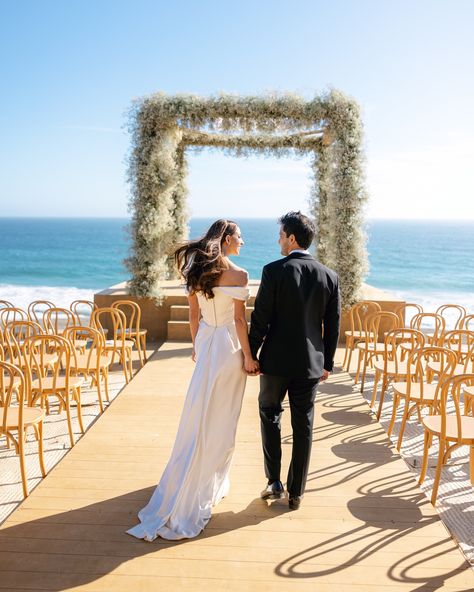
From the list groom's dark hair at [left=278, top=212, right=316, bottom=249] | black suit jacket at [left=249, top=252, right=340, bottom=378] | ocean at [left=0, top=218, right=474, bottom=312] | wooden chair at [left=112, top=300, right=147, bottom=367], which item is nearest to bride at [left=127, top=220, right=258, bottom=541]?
black suit jacket at [left=249, top=252, right=340, bottom=378]

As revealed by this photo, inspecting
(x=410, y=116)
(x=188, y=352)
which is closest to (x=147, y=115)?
(x=188, y=352)

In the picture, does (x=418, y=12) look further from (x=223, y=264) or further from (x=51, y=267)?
(x=51, y=267)

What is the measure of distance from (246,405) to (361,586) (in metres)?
2.61

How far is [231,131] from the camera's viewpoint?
27.6ft

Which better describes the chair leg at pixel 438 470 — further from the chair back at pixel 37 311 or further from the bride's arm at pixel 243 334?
the chair back at pixel 37 311

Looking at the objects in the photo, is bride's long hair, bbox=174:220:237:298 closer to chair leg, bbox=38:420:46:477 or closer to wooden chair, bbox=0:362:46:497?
wooden chair, bbox=0:362:46:497

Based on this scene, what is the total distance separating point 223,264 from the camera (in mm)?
2752

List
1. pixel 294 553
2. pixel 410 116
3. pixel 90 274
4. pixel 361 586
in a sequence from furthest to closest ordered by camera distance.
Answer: pixel 410 116 < pixel 90 274 < pixel 294 553 < pixel 361 586

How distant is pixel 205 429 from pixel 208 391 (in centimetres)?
21

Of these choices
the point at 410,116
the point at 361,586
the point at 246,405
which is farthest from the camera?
the point at 410,116

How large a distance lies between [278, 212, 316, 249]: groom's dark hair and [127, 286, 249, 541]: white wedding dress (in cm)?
40

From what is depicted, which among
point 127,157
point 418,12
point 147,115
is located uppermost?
point 418,12

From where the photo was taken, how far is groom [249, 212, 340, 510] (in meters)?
2.70

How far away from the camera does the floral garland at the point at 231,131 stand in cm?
805
